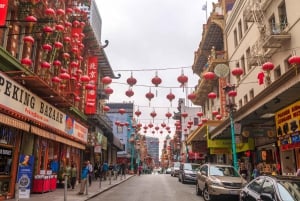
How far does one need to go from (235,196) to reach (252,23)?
15567mm

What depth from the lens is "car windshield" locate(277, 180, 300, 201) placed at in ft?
22.9

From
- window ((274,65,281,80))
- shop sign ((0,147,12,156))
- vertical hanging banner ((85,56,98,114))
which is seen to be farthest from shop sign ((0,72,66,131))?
window ((274,65,281,80))

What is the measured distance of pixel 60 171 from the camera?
22438mm

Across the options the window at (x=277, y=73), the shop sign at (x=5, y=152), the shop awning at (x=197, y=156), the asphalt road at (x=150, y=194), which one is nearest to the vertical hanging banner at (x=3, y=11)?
the shop sign at (x=5, y=152)

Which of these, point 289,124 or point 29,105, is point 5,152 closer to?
point 29,105

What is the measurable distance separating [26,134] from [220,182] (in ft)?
34.3

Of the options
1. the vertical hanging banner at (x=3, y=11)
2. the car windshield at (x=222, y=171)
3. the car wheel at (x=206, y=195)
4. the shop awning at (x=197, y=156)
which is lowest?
the car wheel at (x=206, y=195)

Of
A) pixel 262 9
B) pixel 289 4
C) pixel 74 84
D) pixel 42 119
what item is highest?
→ pixel 262 9

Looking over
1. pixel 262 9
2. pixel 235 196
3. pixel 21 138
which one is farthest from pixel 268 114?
pixel 21 138

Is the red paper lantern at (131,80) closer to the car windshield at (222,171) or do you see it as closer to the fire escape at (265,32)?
the car windshield at (222,171)

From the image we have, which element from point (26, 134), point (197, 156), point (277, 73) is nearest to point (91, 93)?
point (26, 134)

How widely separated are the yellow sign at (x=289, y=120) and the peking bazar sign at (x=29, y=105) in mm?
11990

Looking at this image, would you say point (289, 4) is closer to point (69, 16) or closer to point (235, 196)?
point (235, 196)

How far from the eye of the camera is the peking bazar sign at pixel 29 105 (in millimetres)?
13055
